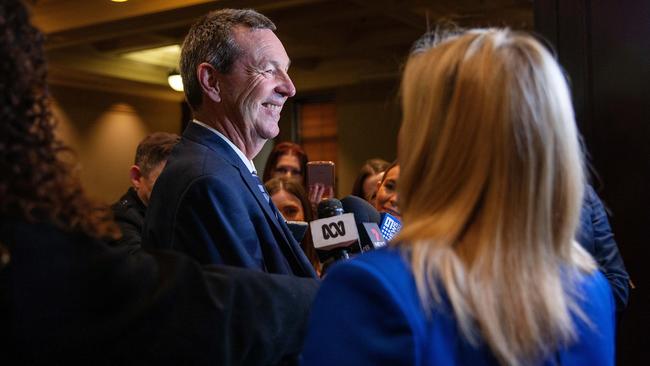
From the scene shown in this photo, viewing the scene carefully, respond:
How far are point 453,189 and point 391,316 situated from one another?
6.9 inches

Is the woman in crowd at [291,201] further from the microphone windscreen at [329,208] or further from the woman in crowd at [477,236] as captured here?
the woman in crowd at [477,236]

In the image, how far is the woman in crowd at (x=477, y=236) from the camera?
0.82 metres

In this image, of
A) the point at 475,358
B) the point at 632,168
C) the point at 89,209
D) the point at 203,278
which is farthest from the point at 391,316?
the point at 632,168

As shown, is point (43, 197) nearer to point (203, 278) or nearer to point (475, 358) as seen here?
point (203, 278)

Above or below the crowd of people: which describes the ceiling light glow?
below

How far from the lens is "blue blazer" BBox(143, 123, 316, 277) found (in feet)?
4.54

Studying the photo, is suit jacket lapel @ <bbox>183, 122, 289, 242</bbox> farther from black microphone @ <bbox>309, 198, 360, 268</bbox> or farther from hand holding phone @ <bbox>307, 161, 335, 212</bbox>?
hand holding phone @ <bbox>307, 161, 335, 212</bbox>

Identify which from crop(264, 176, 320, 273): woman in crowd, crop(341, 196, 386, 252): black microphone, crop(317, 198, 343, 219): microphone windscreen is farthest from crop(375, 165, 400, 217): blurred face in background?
crop(317, 198, 343, 219): microphone windscreen

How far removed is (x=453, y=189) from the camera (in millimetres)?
880

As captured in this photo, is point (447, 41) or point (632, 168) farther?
point (632, 168)

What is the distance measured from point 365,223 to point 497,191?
898 millimetres

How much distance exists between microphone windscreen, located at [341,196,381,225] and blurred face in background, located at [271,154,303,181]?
2.31 meters

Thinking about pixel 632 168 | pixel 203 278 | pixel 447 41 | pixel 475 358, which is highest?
pixel 447 41

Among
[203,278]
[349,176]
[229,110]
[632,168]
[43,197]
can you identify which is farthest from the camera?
[349,176]
